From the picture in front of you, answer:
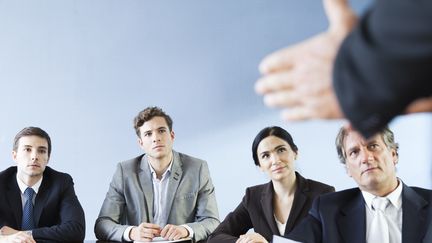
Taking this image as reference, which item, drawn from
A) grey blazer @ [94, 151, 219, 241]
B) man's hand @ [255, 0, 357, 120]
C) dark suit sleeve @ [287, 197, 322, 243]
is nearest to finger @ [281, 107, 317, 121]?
man's hand @ [255, 0, 357, 120]

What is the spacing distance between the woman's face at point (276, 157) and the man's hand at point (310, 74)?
8.46ft

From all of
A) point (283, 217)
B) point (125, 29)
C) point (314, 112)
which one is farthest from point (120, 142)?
point (314, 112)

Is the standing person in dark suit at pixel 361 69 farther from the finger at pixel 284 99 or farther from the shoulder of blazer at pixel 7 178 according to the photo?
the shoulder of blazer at pixel 7 178

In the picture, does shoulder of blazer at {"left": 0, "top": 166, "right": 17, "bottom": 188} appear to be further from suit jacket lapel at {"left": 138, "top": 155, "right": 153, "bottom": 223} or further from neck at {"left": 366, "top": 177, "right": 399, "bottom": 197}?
neck at {"left": 366, "top": 177, "right": 399, "bottom": 197}

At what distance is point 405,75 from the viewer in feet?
2.26

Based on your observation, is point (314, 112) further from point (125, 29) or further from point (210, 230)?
point (125, 29)

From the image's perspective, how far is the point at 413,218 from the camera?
8.14 ft

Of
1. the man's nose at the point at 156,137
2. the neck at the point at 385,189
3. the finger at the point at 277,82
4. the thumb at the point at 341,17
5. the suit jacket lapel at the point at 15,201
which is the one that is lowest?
the suit jacket lapel at the point at 15,201

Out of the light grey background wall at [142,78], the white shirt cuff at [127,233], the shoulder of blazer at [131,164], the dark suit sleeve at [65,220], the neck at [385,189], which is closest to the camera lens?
the neck at [385,189]

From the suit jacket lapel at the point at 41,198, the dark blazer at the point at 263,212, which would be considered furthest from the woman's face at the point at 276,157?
the suit jacket lapel at the point at 41,198

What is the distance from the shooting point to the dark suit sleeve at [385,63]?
671mm

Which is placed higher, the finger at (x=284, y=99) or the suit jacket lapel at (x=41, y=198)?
the finger at (x=284, y=99)

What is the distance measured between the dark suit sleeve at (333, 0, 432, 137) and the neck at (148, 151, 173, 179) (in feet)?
10.8

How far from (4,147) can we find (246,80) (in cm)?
219
